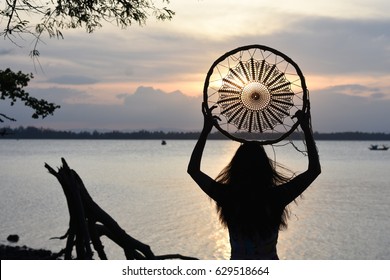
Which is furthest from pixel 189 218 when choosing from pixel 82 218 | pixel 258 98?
pixel 258 98

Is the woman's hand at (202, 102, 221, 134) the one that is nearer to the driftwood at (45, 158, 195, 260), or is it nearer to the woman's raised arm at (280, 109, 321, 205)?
the woman's raised arm at (280, 109, 321, 205)

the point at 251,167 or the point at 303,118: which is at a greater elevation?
the point at 303,118

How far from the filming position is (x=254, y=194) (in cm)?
357

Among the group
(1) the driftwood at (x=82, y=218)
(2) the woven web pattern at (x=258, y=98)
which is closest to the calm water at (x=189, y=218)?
(1) the driftwood at (x=82, y=218)

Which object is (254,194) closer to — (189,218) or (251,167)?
(251,167)

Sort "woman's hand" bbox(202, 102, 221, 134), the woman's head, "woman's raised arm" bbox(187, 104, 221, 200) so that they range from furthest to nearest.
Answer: "woman's hand" bbox(202, 102, 221, 134), "woman's raised arm" bbox(187, 104, 221, 200), the woman's head

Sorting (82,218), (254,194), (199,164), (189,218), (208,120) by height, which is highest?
(208,120)

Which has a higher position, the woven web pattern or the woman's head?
the woven web pattern

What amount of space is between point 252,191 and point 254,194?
0.02 metres

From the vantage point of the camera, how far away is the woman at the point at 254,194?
3.54 metres

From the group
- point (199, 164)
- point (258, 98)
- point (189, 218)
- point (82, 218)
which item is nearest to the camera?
point (199, 164)

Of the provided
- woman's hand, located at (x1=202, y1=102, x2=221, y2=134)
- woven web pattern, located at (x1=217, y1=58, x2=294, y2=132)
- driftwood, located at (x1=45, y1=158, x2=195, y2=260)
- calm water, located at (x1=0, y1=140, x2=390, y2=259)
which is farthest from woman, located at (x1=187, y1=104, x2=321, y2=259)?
calm water, located at (x1=0, y1=140, x2=390, y2=259)

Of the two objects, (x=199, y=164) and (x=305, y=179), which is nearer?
(x=305, y=179)

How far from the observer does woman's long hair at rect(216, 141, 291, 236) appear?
3.53 metres
